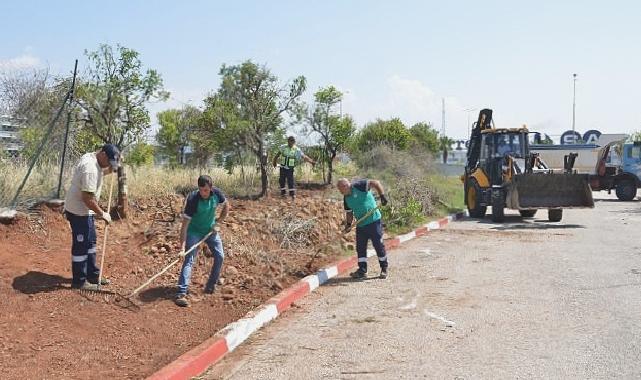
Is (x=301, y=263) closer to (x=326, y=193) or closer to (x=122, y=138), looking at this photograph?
(x=122, y=138)

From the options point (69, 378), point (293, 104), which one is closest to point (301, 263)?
point (69, 378)

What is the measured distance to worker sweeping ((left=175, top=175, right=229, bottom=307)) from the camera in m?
7.09

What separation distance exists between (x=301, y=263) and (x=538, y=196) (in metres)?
9.07

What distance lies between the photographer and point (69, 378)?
475cm

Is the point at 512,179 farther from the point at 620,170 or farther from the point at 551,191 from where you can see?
the point at 620,170

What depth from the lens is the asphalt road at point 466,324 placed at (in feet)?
17.1

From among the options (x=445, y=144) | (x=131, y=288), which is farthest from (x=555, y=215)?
(x=445, y=144)

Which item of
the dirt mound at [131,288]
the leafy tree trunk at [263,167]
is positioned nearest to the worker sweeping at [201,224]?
the dirt mound at [131,288]

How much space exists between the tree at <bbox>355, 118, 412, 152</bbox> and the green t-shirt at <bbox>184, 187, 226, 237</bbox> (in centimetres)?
2481

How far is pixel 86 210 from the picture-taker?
6.85 m

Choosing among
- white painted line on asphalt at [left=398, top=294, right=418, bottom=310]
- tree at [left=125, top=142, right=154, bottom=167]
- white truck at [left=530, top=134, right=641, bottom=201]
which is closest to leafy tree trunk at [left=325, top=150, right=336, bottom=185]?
tree at [left=125, top=142, right=154, bottom=167]

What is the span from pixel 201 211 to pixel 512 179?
11114 millimetres

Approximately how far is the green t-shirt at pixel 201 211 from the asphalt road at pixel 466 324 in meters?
1.36

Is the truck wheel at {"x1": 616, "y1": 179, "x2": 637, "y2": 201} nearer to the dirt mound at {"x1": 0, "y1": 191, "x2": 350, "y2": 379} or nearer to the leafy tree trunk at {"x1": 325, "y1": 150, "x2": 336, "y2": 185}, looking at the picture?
the leafy tree trunk at {"x1": 325, "y1": 150, "x2": 336, "y2": 185}
